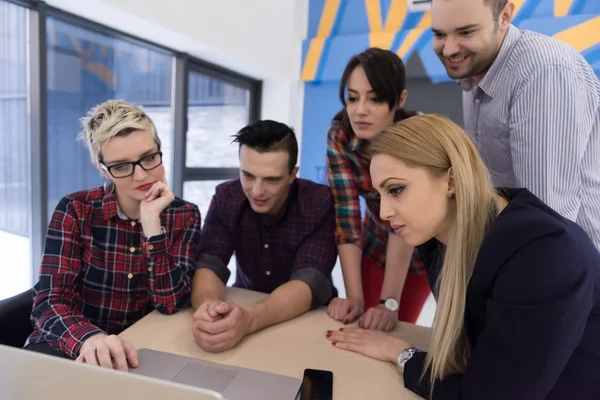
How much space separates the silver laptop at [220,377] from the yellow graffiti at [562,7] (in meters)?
3.67

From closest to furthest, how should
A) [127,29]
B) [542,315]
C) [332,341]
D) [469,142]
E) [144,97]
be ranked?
[542,315] < [469,142] < [332,341] < [127,29] < [144,97]

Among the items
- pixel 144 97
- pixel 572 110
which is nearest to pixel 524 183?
pixel 572 110

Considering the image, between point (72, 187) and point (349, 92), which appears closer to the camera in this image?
point (349, 92)

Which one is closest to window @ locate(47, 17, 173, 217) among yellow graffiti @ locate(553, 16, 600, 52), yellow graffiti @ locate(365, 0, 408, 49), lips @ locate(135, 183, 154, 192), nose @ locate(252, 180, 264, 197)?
lips @ locate(135, 183, 154, 192)

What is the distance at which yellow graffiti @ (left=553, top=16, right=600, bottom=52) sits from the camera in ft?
10.1

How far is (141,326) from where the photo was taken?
1103 mm

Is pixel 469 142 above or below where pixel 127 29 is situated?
below

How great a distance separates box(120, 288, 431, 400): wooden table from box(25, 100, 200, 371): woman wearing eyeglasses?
0.13 m

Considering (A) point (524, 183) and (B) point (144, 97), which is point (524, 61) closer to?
(A) point (524, 183)

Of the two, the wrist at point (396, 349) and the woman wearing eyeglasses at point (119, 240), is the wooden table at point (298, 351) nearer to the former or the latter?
the wrist at point (396, 349)

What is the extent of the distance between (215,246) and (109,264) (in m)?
0.36

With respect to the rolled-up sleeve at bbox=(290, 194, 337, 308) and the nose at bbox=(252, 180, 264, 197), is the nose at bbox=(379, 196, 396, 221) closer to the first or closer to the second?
the rolled-up sleeve at bbox=(290, 194, 337, 308)

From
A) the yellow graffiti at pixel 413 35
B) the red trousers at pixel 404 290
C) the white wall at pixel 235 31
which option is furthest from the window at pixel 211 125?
the red trousers at pixel 404 290

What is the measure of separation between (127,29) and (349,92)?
1598mm
